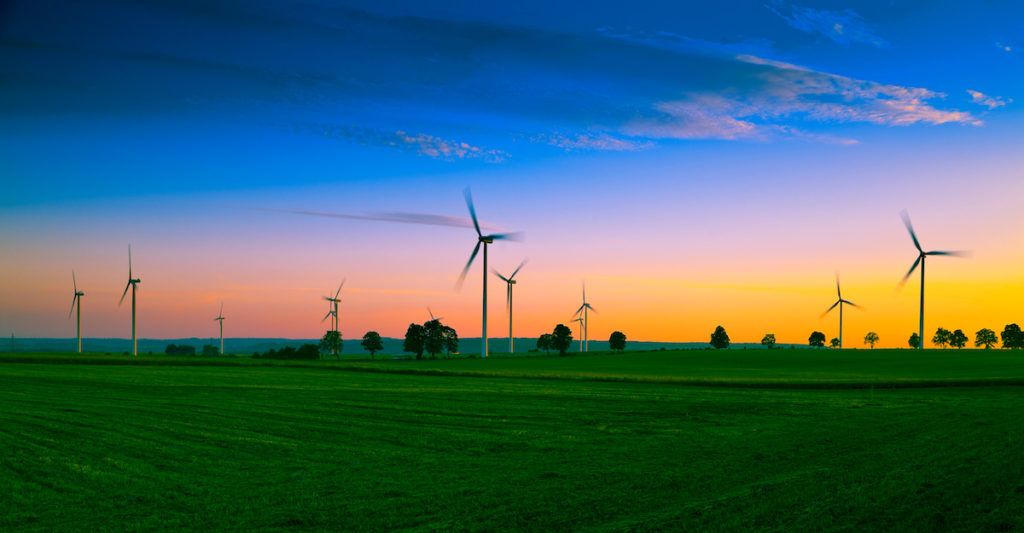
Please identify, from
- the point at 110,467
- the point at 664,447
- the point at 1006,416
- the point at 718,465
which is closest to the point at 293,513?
the point at 110,467

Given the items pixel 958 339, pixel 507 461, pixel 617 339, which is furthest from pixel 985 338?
pixel 507 461

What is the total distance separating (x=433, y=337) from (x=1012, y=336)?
381ft

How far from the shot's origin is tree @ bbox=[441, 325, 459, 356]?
4838 inches

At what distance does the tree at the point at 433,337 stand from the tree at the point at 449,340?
0.63 metres

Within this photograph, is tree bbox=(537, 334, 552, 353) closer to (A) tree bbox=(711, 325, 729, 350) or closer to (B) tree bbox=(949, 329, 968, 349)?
(A) tree bbox=(711, 325, 729, 350)

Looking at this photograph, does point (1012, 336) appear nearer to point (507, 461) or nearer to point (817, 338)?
point (817, 338)

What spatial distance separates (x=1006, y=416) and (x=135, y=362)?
70.8 meters

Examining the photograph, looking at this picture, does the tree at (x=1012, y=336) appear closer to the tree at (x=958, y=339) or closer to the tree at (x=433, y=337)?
the tree at (x=958, y=339)

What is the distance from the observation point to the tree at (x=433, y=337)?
121125mm

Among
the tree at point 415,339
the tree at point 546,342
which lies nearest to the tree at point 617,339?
the tree at point 546,342

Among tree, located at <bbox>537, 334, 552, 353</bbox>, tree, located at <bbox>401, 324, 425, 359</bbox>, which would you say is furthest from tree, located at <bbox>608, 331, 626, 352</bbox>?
tree, located at <bbox>401, 324, 425, 359</bbox>

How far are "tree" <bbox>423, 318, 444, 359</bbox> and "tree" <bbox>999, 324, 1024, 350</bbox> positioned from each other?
111748 mm

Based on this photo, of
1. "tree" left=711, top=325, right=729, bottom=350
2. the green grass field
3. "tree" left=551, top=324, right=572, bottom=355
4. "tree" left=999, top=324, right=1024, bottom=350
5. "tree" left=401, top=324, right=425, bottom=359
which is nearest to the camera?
the green grass field

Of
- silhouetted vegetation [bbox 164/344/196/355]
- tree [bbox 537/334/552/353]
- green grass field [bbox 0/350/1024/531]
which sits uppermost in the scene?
green grass field [bbox 0/350/1024/531]
